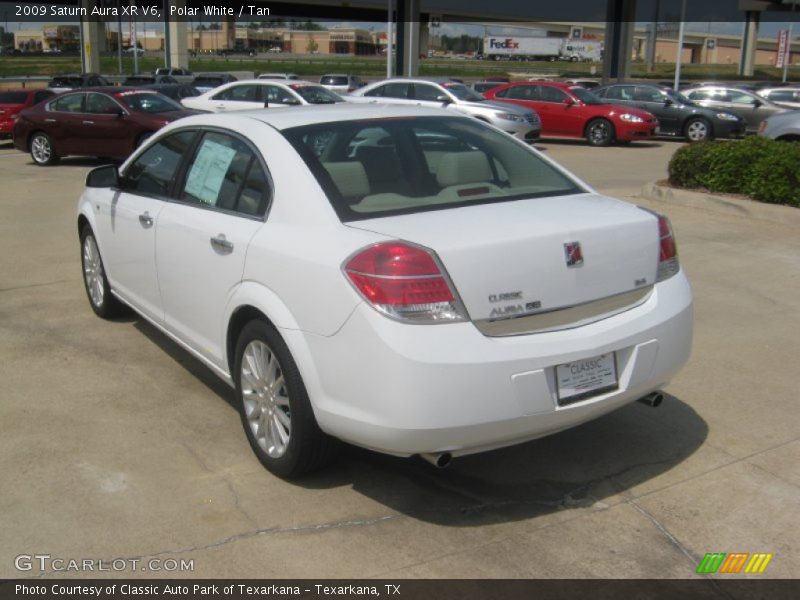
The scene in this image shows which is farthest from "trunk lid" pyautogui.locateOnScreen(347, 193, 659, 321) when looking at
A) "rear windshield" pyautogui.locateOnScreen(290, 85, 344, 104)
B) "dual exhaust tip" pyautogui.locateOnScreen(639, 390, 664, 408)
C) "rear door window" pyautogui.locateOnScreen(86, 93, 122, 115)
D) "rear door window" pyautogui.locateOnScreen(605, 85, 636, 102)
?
"rear door window" pyautogui.locateOnScreen(605, 85, 636, 102)

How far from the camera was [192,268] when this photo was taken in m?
4.61

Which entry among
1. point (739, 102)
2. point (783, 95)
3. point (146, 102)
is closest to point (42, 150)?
point (146, 102)

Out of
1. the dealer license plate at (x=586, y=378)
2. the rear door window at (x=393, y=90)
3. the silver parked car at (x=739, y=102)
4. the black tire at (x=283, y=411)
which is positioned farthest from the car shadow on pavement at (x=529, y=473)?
the silver parked car at (x=739, y=102)

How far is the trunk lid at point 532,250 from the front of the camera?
11.4 ft

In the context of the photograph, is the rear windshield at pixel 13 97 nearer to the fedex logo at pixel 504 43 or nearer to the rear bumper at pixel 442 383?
the rear bumper at pixel 442 383

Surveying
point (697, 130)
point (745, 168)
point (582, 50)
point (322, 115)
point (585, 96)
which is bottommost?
point (697, 130)

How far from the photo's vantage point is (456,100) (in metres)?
20.7

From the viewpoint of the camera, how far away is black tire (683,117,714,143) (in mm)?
22547

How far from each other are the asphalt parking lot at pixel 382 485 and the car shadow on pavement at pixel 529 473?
0.01 metres

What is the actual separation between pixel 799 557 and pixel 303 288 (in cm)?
224

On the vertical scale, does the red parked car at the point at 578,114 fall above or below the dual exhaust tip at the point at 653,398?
above

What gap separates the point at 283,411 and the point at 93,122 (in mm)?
13948

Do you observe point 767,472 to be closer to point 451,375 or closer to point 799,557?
point 799,557

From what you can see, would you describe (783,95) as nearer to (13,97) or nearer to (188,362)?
(13,97)
